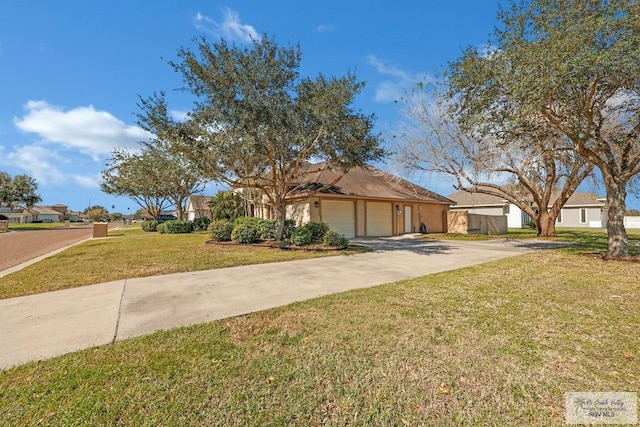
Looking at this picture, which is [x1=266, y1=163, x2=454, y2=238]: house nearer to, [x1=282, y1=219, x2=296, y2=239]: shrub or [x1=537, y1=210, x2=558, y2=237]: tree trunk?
[x1=282, y1=219, x2=296, y2=239]: shrub

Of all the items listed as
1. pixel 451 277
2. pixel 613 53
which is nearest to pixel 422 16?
pixel 613 53

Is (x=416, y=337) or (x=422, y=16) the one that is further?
(x=422, y=16)

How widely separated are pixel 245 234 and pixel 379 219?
949cm

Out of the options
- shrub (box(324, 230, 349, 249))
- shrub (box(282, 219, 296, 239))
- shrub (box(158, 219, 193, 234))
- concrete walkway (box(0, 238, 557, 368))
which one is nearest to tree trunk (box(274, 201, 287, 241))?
shrub (box(282, 219, 296, 239))

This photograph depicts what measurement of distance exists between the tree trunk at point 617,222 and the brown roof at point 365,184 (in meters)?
9.73

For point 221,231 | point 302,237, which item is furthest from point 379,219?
point 221,231

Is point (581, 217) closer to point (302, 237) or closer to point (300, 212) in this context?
point (300, 212)

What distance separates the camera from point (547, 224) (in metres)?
18.3

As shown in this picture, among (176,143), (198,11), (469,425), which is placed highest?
(198,11)

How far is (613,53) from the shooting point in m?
6.35

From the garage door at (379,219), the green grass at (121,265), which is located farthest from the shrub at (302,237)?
the garage door at (379,219)

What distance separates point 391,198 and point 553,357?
1608 cm

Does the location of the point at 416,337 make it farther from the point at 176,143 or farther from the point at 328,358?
the point at 176,143

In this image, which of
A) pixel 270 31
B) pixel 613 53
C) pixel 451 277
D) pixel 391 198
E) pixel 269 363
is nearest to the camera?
pixel 269 363
